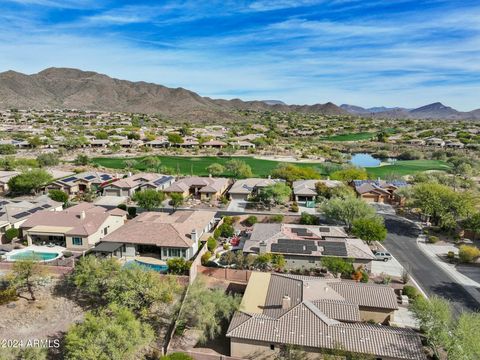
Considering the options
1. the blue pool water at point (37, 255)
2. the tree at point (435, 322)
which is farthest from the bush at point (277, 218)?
the blue pool water at point (37, 255)

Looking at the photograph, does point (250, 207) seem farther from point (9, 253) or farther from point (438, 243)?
point (9, 253)

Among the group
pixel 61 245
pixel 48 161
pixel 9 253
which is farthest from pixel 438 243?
pixel 48 161

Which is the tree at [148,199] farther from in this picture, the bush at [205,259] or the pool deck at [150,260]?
the bush at [205,259]

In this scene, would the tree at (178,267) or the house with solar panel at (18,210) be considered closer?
the tree at (178,267)

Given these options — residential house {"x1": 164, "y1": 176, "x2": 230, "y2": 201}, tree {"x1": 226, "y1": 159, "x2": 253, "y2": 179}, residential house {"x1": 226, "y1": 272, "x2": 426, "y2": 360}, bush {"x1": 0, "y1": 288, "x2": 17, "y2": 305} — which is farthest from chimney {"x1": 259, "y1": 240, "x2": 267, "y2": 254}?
tree {"x1": 226, "y1": 159, "x2": 253, "y2": 179}

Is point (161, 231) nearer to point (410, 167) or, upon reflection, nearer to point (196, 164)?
point (196, 164)

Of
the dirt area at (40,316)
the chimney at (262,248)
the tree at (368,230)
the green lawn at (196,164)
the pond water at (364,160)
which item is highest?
the tree at (368,230)
